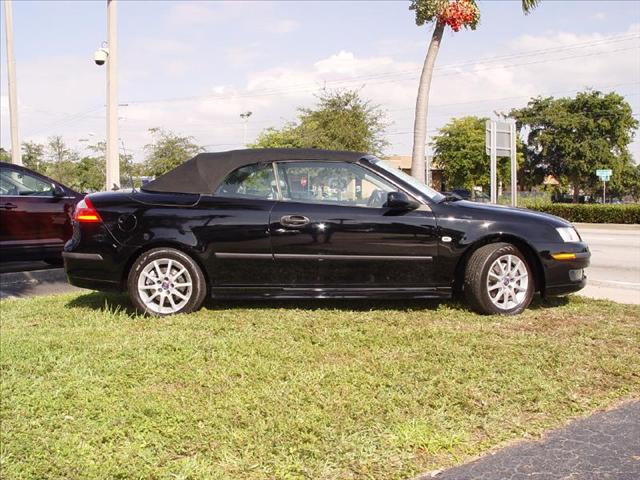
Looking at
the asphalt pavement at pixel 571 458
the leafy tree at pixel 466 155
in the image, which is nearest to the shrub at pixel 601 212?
the asphalt pavement at pixel 571 458

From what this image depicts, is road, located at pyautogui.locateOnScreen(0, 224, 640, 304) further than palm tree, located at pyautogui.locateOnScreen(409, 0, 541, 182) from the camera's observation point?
No

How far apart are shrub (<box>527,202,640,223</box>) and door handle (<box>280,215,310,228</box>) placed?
21544 mm

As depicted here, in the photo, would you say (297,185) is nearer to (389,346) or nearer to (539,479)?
(389,346)

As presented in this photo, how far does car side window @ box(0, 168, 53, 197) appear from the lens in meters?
9.01

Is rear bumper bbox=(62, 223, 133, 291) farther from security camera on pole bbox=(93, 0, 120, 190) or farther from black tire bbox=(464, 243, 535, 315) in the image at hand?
security camera on pole bbox=(93, 0, 120, 190)

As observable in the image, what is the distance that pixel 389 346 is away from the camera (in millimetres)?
4523

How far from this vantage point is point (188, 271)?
5.73m

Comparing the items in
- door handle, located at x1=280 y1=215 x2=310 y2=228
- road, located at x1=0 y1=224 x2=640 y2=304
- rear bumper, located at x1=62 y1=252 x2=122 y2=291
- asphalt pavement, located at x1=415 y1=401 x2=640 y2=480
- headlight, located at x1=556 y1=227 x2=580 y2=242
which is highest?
door handle, located at x1=280 y1=215 x2=310 y2=228

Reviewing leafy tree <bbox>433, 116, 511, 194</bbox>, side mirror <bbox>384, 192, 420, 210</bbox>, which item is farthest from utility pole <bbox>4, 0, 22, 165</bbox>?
leafy tree <bbox>433, 116, 511, 194</bbox>

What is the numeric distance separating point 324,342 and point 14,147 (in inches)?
716

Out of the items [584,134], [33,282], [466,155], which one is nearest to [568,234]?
[33,282]

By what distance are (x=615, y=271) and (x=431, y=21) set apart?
16.6 ft

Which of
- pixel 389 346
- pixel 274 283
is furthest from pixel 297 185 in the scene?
pixel 389 346

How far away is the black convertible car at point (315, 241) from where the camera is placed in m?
5.59
